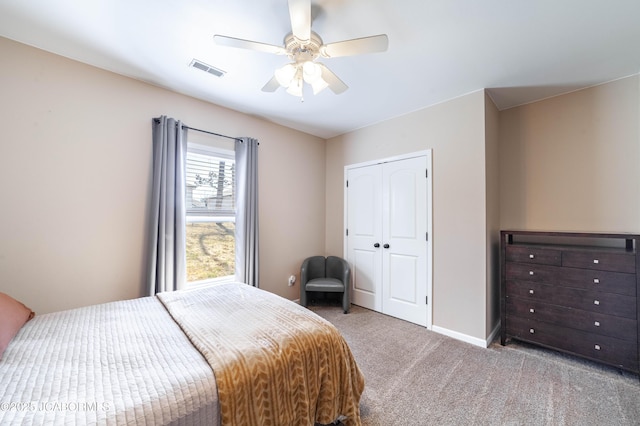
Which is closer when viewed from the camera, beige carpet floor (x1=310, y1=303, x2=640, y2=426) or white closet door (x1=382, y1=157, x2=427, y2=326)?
beige carpet floor (x1=310, y1=303, x2=640, y2=426)

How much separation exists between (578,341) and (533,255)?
764 mm

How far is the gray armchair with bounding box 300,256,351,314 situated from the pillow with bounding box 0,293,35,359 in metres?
2.49

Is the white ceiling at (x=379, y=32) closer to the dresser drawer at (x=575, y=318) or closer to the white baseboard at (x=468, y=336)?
the dresser drawer at (x=575, y=318)

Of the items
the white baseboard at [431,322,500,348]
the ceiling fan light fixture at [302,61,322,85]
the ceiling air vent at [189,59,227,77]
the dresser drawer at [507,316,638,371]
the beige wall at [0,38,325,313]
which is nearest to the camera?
the ceiling fan light fixture at [302,61,322,85]

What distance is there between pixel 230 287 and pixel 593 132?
3817 millimetres

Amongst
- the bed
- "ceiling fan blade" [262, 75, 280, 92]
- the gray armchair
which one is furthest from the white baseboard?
"ceiling fan blade" [262, 75, 280, 92]

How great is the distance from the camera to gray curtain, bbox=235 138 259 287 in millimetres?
2965

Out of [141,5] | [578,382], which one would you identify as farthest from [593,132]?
[141,5]

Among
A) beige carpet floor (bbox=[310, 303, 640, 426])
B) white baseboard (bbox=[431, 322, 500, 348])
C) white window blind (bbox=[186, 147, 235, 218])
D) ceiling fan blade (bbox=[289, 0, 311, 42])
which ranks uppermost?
ceiling fan blade (bbox=[289, 0, 311, 42])

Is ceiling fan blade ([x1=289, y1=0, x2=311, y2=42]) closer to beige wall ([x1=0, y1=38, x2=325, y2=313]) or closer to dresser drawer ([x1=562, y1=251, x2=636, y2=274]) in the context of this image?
beige wall ([x1=0, y1=38, x2=325, y2=313])

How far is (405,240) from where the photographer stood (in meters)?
3.12

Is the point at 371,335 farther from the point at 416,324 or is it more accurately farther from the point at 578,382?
the point at 578,382

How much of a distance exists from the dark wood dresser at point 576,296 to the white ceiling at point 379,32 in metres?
1.48

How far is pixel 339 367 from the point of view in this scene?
141 cm
